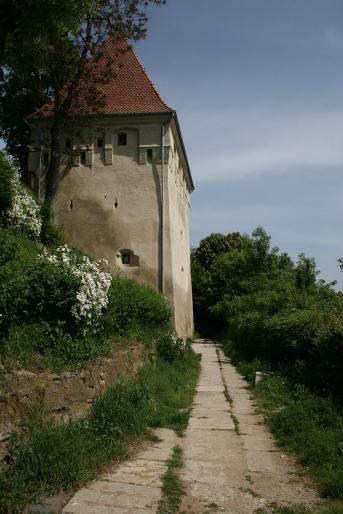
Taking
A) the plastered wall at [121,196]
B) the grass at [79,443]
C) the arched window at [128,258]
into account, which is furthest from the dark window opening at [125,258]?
the grass at [79,443]

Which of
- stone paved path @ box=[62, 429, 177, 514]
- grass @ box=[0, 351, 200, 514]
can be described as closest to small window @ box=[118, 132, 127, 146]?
grass @ box=[0, 351, 200, 514]

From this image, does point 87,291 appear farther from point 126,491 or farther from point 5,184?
point 5,184

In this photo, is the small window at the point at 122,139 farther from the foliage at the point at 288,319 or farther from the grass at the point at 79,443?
the grass at the point at 79,443

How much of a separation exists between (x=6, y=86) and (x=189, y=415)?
2132 cm

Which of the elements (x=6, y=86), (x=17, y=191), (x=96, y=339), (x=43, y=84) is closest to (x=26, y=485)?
(x=96, y=339)

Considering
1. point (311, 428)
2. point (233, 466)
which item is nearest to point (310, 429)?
point (311, 428)

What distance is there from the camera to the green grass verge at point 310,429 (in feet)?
18.0

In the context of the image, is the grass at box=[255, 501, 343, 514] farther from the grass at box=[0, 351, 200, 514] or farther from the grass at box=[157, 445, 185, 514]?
the grass at box=[0, 351, 200, 514]

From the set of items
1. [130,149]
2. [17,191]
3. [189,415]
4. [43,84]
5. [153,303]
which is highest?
[43,84]

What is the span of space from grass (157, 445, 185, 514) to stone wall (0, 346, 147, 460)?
1416 mm

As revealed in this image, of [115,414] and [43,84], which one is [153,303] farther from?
[43,84]

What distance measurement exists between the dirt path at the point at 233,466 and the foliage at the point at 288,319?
1.74 m

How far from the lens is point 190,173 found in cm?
2862

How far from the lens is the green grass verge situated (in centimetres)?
547
